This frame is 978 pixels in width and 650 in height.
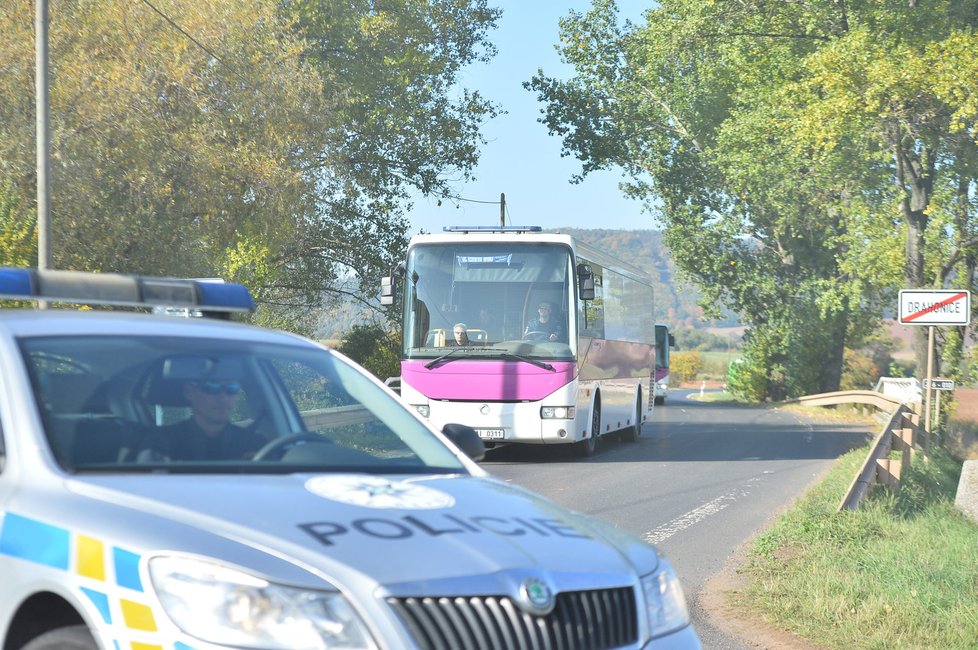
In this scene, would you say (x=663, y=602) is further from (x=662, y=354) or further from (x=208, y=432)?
(x=662, y=354)

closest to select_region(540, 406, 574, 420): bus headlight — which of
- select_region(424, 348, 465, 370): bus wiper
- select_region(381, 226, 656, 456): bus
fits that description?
select_region(381, 226, 656, 456): bus

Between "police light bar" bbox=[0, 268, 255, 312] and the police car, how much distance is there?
0.01 m

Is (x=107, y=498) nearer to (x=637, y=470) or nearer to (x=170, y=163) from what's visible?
(x=637, y=470)

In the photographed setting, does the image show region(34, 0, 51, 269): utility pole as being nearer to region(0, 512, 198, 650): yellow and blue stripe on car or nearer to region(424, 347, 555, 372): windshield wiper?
region(424, 347, 555, 372): windshield wiper

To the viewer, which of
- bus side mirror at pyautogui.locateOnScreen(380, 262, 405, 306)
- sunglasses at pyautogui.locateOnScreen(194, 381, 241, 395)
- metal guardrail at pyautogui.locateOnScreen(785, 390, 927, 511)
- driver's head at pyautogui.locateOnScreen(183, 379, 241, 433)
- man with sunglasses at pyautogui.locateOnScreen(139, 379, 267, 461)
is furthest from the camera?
bus side mirror at pyautogui.locateOnScreen(380, 262, 405, 306)

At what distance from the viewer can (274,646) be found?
323 cm

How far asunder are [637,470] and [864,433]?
11944mm

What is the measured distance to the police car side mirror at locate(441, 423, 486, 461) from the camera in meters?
5.21

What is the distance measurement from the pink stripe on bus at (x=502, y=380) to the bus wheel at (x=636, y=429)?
23.2 feet

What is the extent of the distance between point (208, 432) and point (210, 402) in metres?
0.17

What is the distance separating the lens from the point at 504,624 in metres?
3.39

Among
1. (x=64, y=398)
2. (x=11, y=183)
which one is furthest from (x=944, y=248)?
(x=64, y=398)

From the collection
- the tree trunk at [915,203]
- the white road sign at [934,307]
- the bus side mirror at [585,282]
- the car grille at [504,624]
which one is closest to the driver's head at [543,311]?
the bus side mirror at [585,282]

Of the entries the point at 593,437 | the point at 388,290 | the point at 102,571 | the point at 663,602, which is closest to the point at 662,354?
the point at 593,437
